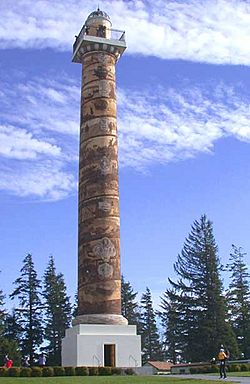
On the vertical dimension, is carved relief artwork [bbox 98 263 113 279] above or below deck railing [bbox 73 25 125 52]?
below

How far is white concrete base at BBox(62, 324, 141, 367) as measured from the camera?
27.9m

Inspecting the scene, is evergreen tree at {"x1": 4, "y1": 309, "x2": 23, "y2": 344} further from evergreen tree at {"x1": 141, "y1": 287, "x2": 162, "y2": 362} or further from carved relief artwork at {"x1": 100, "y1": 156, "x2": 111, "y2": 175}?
carved relief artwork at {"x1": 100, "y1": 156, "x2": 111, "y2": 175}

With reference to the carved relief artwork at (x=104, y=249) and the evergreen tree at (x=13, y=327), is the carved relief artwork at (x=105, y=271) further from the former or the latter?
the evergreen tree at (x=13, y=327)

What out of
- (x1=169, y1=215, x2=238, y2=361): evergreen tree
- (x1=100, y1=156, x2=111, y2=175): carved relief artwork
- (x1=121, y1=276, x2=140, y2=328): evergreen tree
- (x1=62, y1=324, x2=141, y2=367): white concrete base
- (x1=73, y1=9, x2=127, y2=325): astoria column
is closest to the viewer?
(x1=62, y1=324, x2=141, y2=367): white concrete base

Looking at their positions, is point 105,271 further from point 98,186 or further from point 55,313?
point 55,313

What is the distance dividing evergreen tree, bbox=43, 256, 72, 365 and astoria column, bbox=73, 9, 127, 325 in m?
20.9

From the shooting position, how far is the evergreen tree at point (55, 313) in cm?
4928

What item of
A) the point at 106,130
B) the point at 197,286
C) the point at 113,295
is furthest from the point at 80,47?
the point at 197,286

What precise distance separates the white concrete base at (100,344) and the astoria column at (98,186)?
0.45m

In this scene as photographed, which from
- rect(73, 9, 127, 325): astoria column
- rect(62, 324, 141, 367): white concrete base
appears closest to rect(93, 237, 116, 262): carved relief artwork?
rect(73, 9, 127, 325): astoria column

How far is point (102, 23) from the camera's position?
110 feet

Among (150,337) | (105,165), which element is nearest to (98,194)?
(105,165)

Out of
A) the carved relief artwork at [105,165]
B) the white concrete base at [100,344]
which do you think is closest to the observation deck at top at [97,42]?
the carved relief artwork at [105,165]

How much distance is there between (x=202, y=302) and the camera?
4256 centimetres
